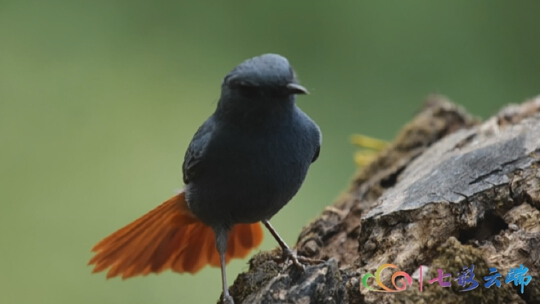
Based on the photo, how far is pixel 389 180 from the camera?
4.10 metres

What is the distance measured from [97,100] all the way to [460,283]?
4835 millimetres

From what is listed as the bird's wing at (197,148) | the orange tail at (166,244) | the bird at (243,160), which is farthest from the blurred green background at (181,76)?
the bird's wing at (197,148)

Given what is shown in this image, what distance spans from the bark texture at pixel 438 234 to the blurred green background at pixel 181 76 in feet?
7.86

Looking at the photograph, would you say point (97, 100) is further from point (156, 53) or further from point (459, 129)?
point (459, 129)

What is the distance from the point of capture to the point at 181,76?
6602mm

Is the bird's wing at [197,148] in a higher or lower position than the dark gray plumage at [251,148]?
higher

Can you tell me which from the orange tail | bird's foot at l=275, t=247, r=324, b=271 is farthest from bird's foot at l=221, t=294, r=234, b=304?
the orange tail

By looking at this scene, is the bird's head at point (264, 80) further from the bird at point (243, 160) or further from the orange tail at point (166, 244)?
the orange tail at point (166, 244)

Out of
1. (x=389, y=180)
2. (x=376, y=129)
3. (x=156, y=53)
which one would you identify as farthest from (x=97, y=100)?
(x=389, y=180)

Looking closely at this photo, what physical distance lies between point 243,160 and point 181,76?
3.86 metres

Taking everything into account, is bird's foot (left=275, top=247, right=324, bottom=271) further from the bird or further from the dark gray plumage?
the dark gray plumage

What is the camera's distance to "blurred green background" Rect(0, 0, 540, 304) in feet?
19.8

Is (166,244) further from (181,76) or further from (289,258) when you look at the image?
(181,76)

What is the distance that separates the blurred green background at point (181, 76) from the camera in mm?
6023
